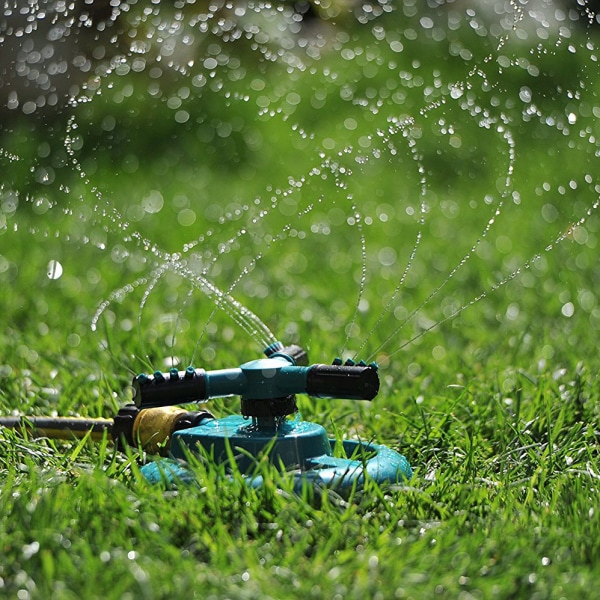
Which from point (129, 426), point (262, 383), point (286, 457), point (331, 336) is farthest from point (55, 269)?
point (286, 457)

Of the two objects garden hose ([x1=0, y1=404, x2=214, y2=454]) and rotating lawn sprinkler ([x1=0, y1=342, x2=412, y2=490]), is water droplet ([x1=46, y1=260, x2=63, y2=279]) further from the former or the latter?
rotating lawn sprinkler ([x1=0, y1=342, x2=412, y2=490])

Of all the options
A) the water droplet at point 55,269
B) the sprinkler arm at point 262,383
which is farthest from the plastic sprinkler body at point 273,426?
the water droplet at point 55,269

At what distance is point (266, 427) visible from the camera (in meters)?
1.85

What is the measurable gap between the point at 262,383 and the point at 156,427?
268 mm

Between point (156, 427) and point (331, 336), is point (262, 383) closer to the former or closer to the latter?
point (156, 427)

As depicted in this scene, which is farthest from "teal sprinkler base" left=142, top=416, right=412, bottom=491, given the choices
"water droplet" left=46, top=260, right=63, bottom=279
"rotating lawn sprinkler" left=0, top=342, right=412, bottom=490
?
"water droplet" left=46, top=260, right=63, bottom=279

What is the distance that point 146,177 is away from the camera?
5180 millimetres

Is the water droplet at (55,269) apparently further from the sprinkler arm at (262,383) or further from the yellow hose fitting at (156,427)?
the sprinkler arm at (262,383)

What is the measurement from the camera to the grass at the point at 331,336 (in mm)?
1484

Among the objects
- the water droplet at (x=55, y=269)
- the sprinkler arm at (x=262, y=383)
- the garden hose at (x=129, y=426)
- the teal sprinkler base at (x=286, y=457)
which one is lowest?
the water droplet at (x=55, y=269)

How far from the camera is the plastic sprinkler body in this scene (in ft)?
5.74

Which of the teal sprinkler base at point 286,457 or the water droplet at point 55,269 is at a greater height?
the teal sprinkler base at point 286,457

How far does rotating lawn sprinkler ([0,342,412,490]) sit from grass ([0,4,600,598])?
54 mm

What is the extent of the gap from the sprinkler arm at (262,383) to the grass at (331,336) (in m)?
0.15
